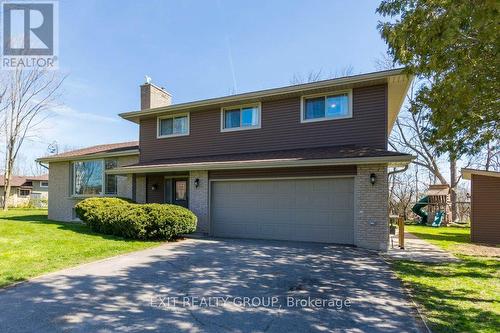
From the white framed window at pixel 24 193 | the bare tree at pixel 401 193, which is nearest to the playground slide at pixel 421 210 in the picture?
the bare tree at pixel 401 193

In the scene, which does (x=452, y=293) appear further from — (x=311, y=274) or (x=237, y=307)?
(x=237, y=307)

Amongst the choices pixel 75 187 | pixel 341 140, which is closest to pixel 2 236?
pixel 75 187

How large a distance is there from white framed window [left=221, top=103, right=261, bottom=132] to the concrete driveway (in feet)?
20.7

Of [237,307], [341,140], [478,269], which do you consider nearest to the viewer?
[237,307]

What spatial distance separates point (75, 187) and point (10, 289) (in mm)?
12764

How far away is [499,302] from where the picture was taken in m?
5.54

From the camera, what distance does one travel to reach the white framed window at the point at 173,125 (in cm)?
1473

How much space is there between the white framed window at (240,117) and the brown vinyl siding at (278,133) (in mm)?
221

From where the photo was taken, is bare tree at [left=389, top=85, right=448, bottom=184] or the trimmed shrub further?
bare tree at [left=389, top=85, right=448, bottom=184]

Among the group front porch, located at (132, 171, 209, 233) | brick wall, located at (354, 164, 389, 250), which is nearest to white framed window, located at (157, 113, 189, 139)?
front porch, located at (132, 171, 209, 233)

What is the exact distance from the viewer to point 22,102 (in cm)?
2689

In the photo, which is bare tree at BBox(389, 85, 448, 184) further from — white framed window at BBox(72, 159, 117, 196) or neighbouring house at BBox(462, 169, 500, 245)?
white framed window at BBox(72, 159, 117, 196)

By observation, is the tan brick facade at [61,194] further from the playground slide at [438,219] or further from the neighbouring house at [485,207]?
the playground slide at [438,219]

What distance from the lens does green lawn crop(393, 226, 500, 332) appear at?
4.60m
